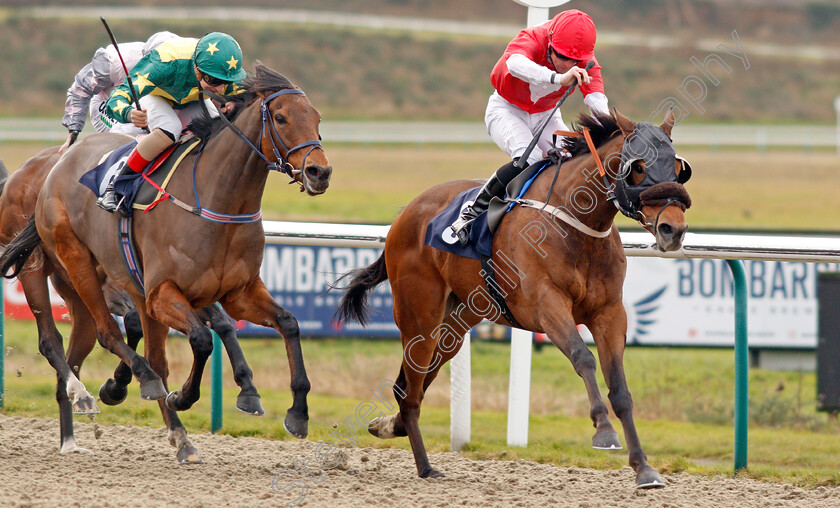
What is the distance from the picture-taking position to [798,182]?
1925 centimetres

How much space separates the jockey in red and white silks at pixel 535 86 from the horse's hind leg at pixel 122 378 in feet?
6.24

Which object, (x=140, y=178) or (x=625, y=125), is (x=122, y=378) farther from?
(x=625, y=125)

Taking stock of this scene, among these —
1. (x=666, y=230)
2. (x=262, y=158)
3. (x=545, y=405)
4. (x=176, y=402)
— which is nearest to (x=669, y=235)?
(x=666, y=230)

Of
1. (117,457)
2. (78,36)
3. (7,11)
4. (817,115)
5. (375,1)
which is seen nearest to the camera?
(117,457)

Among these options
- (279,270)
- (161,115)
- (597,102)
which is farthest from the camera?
(279,270)

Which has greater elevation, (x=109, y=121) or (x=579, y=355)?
(x=109, y=121)

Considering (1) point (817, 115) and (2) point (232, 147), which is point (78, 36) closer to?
(1) point (817, 115)

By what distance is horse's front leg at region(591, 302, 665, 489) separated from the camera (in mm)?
3855

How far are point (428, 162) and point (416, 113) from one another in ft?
37.6

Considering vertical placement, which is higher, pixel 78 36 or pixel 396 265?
pixel 78 36

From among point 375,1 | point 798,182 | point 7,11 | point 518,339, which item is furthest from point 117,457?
point 375,1

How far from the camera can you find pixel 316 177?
414 centimetres

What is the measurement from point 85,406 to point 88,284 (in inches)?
24.4

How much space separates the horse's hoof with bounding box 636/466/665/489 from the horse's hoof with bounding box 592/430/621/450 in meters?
0.19
